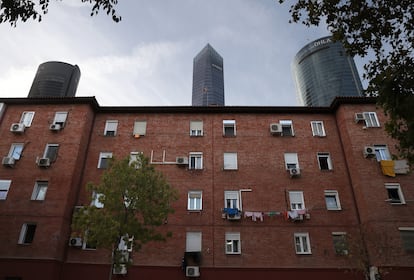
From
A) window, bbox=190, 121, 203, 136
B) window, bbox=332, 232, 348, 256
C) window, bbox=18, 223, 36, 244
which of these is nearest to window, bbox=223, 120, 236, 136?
window, bbox=190, 121, 203, 136

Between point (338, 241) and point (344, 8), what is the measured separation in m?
14.5

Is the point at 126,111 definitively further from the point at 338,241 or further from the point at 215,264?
the point at 338,241

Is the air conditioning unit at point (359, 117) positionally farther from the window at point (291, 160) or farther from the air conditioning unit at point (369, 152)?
the window at point (291, 160)

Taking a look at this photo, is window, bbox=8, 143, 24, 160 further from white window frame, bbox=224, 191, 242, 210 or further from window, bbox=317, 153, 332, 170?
window, bbox=317, 153, 332, 170

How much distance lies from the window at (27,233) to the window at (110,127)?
8.30 m

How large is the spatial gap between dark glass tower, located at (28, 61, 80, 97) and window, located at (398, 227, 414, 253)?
83.9m

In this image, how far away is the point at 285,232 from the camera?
19094 millimetres

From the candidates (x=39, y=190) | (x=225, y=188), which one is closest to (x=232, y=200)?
(x=225, y=188)

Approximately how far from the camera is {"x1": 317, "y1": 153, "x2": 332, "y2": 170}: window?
853 inches

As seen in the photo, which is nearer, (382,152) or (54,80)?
(382,152)

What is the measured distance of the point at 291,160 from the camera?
71.7ft

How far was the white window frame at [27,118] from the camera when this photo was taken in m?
22.9

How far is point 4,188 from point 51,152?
3.77m

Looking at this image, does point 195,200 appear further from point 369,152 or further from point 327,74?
point 327,74
